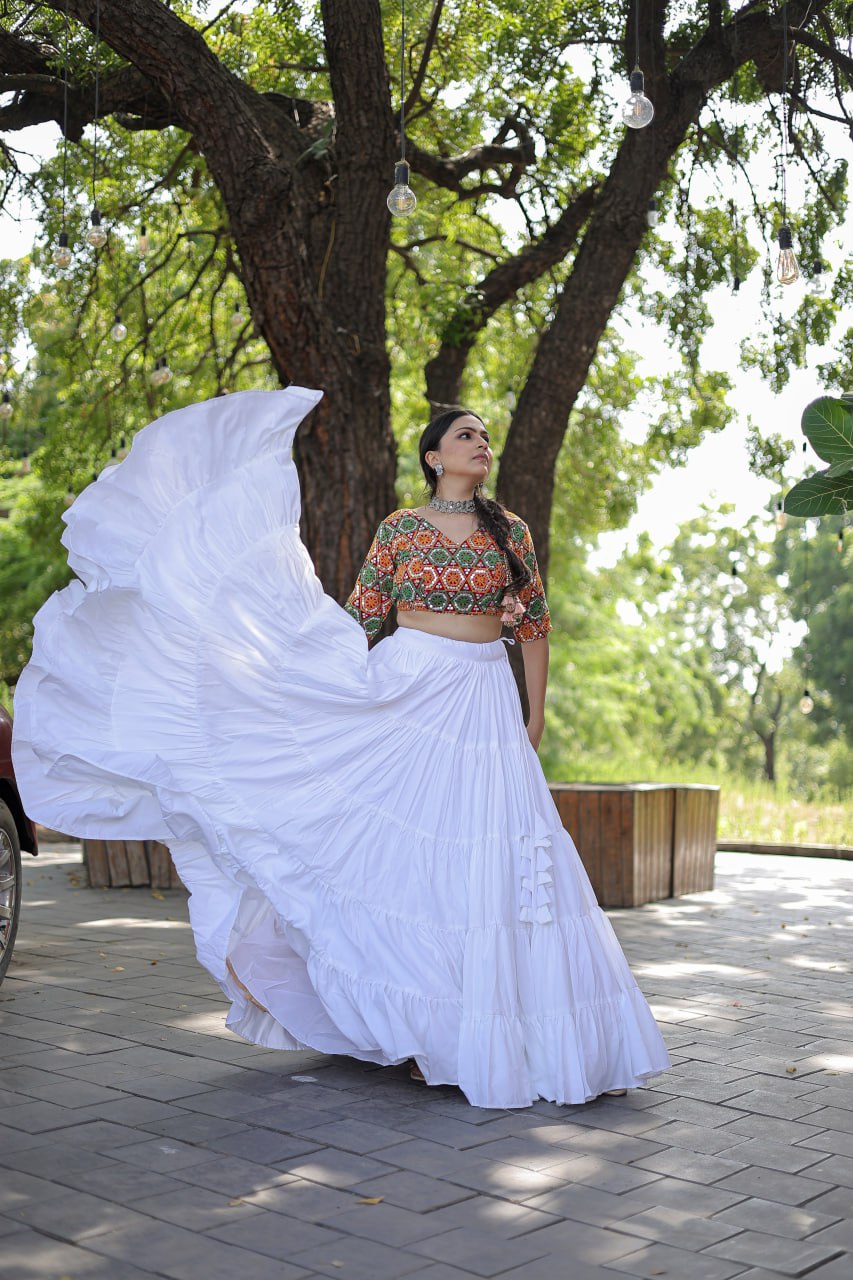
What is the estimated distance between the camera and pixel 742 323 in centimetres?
1148

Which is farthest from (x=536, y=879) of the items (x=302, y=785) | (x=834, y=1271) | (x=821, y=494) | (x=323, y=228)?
(x=323, y=228)

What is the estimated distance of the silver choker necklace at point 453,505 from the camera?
16.5ft

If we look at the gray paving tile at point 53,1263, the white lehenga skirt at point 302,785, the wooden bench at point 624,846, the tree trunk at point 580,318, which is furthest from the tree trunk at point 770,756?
the gray paving tile at point 53,1263

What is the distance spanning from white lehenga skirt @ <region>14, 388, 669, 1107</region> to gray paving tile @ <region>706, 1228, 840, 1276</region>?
1.07m

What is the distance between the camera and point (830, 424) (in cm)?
416

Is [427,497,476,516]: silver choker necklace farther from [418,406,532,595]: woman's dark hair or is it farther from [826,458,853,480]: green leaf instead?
[826,458,853,480]: green leaf

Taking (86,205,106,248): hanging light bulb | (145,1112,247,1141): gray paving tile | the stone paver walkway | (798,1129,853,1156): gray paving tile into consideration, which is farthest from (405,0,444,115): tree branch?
(798,1129,853,1156): gray paving tile

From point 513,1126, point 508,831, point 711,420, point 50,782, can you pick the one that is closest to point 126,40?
point 50,782

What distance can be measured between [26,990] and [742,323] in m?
7.93

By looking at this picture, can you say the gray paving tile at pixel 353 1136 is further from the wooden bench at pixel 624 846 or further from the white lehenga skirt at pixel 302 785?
the wooden bench at pixel 624 846

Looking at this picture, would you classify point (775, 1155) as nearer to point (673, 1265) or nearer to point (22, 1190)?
point (673, 1265)

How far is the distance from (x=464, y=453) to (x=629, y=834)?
4974 millimetres

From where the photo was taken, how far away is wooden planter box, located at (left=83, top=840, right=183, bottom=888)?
9.96 meters

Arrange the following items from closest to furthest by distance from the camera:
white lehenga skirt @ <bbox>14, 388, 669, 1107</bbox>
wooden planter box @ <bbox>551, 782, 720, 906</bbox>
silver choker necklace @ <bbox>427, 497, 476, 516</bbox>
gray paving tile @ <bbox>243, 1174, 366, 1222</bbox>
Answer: gray paving tile @ <bbox>243, 1174, 366, 1222</bbox> → white lehenga skirt @ <bbox>14, 388, 669, 1107</bbox> → silver choker necklace @ <bbox>427, 497, 476, 516</bbox> → wooden planter box @ <bbox>551, 782, 720, 906</bbox>
